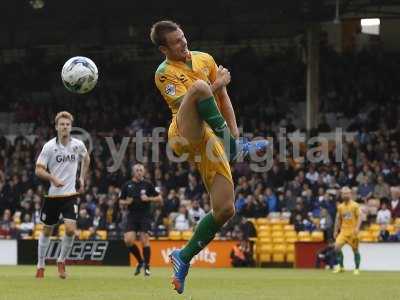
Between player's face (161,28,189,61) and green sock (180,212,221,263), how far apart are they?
1.59 m

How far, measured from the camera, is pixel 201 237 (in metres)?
9.24

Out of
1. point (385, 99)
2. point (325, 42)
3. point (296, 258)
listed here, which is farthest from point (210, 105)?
point (325, 42)

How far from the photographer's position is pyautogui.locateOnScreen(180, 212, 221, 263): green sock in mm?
9195

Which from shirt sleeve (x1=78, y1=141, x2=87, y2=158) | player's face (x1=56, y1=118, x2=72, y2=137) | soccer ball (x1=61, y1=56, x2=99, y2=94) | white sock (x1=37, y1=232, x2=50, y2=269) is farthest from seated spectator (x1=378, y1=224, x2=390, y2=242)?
soccer ball (x1=61, y1=56, x2=99, y2=94)

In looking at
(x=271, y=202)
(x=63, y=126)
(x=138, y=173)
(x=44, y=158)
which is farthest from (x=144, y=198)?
(x=271, y=202)

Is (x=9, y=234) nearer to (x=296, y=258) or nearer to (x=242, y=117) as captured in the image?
(x=296, y=258)

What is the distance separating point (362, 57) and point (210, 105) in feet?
89.9

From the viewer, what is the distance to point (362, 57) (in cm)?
3569

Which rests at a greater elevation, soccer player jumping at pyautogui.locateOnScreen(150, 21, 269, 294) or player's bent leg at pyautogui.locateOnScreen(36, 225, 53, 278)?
soccer player jumping at pyautogui.locateOnScreen(150, 21, 269, 294)

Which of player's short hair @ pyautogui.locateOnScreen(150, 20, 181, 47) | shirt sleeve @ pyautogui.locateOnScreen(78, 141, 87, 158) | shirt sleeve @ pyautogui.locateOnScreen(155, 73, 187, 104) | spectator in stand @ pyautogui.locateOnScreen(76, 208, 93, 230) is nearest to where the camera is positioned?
player's short hair @ pyautogui.locateOnScreen(150, 20, 181, 47)

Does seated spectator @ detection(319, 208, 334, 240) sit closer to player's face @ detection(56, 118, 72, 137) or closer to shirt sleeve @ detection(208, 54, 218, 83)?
player's face @ detection(56, 118, 72, 137)

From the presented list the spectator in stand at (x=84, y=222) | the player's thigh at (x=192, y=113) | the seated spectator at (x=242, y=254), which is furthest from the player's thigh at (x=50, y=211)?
the spectator in stand at (x=84, y=222)

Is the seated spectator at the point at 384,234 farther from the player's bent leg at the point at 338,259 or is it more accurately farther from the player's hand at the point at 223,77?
the player's hand at the point at 223,77

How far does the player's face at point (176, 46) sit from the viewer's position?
9547mm
